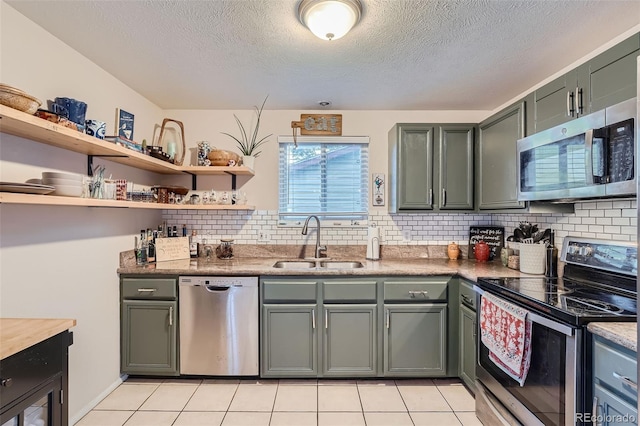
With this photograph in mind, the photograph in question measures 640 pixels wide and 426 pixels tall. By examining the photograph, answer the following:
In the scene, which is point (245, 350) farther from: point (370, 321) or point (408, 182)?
point (408, 182)

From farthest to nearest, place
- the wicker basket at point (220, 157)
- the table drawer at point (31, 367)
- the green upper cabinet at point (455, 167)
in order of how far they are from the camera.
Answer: the wicker basket at point (220, 157)
the green upper cabinet at point (455, 167)
the table drawer at point (31, 367)

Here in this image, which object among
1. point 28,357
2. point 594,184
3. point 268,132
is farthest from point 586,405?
point 268,132

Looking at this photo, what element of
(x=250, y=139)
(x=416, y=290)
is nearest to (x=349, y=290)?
(x=416, y=290)

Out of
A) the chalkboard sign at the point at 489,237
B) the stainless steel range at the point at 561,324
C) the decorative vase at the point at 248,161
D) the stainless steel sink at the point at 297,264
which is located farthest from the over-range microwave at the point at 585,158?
the decorative vase at the point at 248,161

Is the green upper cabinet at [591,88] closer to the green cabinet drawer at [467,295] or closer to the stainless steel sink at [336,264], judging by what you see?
the green cabinet drawer at [467,295]

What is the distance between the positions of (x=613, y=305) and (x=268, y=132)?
2.85 m

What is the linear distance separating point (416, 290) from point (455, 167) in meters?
1.16

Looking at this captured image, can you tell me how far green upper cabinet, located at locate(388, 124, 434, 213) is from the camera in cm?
279

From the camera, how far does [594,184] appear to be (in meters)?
1.52

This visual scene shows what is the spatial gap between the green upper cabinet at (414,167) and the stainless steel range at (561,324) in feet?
3.09

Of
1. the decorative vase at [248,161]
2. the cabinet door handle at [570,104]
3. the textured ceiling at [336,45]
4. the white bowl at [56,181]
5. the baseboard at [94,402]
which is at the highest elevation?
the textured ceiling at [336,45]

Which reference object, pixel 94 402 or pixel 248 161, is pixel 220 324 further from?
pixel 248 161

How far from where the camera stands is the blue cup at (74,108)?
5.93ft

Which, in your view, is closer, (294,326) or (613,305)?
(613,305)
